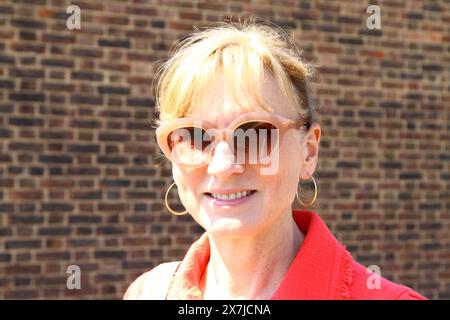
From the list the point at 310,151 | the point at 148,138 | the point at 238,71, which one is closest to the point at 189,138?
the point at 238,71

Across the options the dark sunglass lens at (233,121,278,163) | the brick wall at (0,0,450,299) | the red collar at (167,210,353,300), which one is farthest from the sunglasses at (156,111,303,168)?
the brick wall at (0,0,450,299)

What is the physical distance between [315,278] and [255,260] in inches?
6.3

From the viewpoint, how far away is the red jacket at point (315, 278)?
1.97 meters

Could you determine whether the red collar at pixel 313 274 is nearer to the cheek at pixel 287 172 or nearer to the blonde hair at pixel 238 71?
the cheek at pixel 287 172

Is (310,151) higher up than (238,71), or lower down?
lower down

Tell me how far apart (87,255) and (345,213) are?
2.20 metres

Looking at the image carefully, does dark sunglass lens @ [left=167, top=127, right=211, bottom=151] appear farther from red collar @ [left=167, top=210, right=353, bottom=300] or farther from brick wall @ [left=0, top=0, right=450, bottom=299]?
brick wall @ [left=0, top=0, right=450, bottom=299]

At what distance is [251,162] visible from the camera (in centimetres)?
192

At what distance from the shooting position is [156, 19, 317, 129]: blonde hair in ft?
6.33

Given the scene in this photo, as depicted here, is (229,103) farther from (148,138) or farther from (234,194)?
(148,138)

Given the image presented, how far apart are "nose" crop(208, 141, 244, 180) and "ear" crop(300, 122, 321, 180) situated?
0.22 m

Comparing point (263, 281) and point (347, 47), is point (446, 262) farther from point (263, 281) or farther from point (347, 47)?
point (263, 281)

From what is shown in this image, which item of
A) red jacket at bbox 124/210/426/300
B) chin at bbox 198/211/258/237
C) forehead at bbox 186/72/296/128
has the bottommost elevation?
red jacket at bbox 124/210/426/300

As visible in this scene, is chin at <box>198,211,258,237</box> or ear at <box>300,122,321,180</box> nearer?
chin at <box>198,211,258,237</box>
